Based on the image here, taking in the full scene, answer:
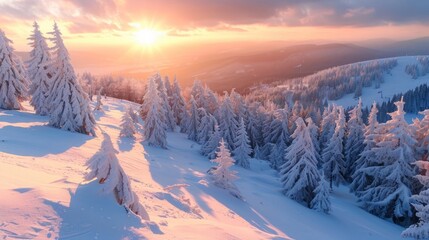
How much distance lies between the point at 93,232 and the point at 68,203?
1540 millimetres

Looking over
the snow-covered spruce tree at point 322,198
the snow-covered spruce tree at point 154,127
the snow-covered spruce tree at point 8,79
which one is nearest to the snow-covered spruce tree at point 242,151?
the snow-covered spruce tree at point 154,127

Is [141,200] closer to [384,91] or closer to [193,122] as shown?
[193,122]

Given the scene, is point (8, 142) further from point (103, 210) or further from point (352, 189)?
point (352, 189)

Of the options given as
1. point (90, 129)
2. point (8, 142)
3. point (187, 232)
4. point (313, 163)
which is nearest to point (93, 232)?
point (187, 232)

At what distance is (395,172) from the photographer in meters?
28.1

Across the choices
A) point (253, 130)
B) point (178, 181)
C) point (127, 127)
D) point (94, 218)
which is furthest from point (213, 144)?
point (94, 218)

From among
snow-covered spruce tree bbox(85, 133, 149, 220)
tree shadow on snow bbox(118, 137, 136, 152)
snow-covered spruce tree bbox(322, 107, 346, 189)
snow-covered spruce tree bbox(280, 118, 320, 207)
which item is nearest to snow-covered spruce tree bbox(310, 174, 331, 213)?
snow-covered spruce tree bbox(280, 118, 320, 207)

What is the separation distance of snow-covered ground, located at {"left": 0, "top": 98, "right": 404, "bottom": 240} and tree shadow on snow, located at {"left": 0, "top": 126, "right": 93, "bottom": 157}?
63 mm

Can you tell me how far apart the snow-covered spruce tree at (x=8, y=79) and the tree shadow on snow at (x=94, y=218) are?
2749 centimetres

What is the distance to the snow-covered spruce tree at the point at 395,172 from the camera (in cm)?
2770

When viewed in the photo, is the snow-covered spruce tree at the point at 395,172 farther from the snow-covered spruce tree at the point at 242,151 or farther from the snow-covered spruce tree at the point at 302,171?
the snow-covered spruce tree at the point at 242,151

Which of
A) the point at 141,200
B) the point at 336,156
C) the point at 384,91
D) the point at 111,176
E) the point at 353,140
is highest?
the point at 384,91

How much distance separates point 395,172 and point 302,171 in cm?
827

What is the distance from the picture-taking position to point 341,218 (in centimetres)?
2666
